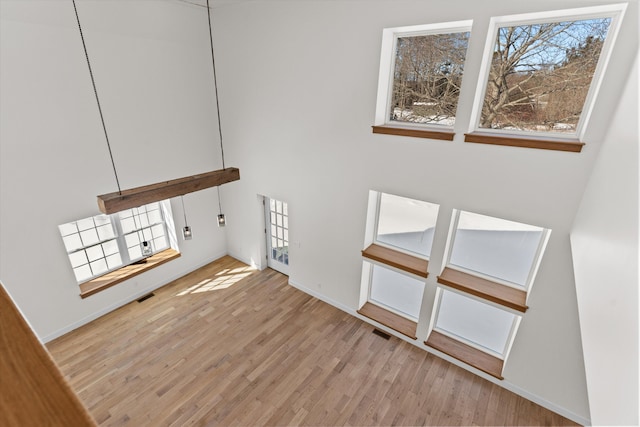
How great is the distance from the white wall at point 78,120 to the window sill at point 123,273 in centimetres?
18

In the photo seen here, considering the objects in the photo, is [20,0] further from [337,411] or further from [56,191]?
[337,411]

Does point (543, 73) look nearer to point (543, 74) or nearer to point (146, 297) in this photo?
point (543, 74)

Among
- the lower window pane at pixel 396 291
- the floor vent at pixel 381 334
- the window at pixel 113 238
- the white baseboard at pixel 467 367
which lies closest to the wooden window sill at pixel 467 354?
the white baseboard at pixel 467 367

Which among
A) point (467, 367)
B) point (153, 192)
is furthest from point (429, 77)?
point (467, 367)

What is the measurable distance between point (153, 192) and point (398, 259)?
3725mm

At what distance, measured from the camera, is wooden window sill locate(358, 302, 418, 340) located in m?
5.20

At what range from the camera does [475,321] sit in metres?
4.81

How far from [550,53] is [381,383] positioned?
15.6ft

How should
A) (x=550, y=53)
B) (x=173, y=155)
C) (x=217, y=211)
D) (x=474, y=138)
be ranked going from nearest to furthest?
(x=550, y=53) < (x=474, y=138) < (x=173, y=155) < (x=217, y=211)

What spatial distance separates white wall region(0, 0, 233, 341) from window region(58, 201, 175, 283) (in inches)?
13.0

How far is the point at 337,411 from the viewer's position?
413 centimetres

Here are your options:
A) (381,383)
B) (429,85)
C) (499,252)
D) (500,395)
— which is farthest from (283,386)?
(429,85)

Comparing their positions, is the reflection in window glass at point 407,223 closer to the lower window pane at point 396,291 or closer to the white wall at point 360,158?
the white wall at point 360,158

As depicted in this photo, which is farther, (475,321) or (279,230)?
(279,230)
